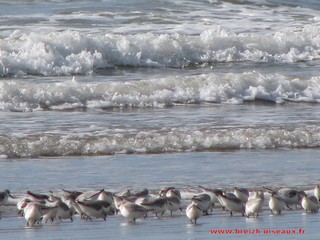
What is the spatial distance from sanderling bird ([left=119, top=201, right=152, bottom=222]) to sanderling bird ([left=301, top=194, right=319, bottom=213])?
4.15ft

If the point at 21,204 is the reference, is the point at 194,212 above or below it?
above

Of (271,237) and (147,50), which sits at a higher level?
(271,237)

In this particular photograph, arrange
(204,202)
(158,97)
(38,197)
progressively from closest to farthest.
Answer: (204,202) < (38,197) < (158,97)

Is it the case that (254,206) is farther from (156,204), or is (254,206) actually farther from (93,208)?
(93,208)

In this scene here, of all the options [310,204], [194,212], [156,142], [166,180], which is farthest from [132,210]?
[156,142]

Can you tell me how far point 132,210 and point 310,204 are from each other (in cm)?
144

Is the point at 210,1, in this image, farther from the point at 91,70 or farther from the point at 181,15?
the point at 91,70

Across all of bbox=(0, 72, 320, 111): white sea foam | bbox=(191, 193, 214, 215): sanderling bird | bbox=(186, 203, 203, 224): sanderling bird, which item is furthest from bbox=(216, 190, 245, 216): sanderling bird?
bbox=(0, 72, 320, 111): white sea foam

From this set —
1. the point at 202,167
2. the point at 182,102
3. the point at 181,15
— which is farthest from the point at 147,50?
the point at 202,167

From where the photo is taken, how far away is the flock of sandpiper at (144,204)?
7703mm

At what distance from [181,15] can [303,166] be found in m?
12.1

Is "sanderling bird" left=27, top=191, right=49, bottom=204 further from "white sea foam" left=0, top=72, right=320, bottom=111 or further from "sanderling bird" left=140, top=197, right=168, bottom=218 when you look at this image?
"white sea foam" left=0, top=72, right=320, bottom=111

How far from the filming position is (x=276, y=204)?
807 cm

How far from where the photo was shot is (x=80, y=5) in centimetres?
2309
